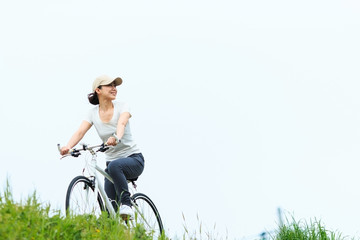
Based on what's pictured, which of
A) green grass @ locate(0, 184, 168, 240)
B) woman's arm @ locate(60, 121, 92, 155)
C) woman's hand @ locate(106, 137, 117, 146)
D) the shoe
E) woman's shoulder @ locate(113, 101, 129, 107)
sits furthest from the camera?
woman's shoulder @ locate(113, 101, 129, 107)

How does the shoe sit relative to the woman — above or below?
below

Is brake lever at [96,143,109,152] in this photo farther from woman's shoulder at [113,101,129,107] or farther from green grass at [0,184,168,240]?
green grass at [0,184,168,240]

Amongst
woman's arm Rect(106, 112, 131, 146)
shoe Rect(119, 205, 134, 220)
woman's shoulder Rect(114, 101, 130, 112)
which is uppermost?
woman's shoulder Rect(114, 101, 130, 112)

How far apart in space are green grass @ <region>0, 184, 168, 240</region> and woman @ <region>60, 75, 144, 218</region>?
110 cm

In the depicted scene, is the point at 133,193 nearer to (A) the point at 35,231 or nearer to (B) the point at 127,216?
(B) the point at 127,216

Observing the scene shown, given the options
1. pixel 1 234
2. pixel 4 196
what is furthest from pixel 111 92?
pixel 1 234

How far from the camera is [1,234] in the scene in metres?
4.89

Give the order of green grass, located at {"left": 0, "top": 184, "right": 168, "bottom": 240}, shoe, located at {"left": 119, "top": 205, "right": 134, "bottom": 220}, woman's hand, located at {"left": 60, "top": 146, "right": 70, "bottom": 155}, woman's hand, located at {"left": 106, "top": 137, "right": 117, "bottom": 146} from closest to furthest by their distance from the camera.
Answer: green grass, located at {"left": 0, "top": 184, "right": 168, "bottom": 240}
woman's hand, located at {"left": 106, "top": 137, "right": 117, "bottom": 146}
woman's hand, located at {"left": 60, "top": 146, "right": 70, "bottom": 155}
shoe, located at {"left": 119, "top": 205, "right": 134, "bottom": 220}

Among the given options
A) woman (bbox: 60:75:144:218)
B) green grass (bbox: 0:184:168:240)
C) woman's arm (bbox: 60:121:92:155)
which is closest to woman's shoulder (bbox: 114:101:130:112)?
woman (bbox: 60:75:144:218)

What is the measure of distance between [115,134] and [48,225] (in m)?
1.99

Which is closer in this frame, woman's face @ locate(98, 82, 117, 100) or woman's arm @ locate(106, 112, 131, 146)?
woman's arm @ locate(106, 112, 131, 146)

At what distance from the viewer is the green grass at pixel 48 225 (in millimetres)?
5098

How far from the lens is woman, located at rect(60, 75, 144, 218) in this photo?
7098 mm

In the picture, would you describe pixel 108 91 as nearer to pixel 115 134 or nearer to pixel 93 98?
pixel 93 98
